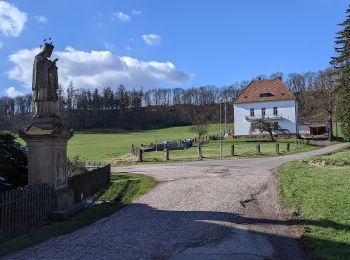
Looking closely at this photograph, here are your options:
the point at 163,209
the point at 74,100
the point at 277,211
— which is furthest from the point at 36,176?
the point at 74,100

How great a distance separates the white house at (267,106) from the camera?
77.7 metres

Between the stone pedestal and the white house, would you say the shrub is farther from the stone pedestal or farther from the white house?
the white house

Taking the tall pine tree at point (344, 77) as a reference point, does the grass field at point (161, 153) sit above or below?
below

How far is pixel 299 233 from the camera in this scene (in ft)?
35.9

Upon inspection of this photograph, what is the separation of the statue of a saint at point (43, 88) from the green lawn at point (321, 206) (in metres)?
7.58

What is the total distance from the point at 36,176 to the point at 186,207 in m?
4.48

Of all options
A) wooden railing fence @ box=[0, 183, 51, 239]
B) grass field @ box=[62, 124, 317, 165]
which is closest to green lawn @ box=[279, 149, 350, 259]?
wooden railing fence @ box=[0, 183, 51, 239]

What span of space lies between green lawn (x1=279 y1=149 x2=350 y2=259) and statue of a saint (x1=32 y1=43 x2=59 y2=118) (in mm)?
7577

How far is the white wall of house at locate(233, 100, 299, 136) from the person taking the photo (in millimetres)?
77375

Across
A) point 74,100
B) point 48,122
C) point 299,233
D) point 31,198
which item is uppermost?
point 74,100

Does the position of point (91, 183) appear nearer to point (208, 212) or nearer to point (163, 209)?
point (163, 209)

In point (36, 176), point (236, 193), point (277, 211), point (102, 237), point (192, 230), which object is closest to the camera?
point (102, 237)

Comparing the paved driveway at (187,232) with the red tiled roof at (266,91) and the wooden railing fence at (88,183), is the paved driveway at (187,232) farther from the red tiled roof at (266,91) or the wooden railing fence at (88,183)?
the red tiled roof at (266,91)

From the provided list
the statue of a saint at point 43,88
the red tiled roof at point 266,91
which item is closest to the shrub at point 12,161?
the statue of a saint at point 43,88
